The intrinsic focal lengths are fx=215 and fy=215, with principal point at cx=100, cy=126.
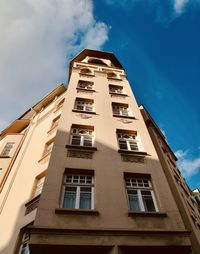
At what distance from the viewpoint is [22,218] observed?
10680mm

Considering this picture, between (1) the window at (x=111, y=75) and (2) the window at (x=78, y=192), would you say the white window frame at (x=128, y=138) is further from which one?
(1) the window at (x=111, y=75)

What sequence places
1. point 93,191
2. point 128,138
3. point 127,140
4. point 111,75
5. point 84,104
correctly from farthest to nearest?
point 111,75, point 84,104, point 128,138, point 127,140, point 93,191

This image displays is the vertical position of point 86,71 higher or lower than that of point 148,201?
higher

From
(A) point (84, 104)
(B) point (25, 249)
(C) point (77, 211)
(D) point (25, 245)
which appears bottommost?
(B) point (25, 249)

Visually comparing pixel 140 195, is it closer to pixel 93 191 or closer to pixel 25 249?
pixel 93 191

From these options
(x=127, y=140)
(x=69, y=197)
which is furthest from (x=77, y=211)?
(x=127, y=140)

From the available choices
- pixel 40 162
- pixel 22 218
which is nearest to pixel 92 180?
pixel 22 218

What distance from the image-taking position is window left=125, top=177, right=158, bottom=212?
30.7ft

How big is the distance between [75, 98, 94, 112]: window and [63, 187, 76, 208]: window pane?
788cm

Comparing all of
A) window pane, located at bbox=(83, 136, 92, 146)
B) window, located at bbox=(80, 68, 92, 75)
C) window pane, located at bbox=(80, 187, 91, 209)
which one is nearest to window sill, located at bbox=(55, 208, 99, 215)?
window pane, located at bbox=(80, 187, 91, 209)

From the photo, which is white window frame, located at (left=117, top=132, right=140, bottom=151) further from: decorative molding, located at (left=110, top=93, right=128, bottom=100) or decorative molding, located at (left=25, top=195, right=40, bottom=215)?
decorative molding, located at (left=25, top=195, right=40, bottom=215)

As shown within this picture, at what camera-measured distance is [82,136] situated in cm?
1316

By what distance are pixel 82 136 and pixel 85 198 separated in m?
4.60

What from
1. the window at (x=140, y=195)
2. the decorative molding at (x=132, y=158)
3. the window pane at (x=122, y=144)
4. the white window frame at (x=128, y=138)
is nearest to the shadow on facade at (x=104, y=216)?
the decorative molding at (x=132, y=158)
